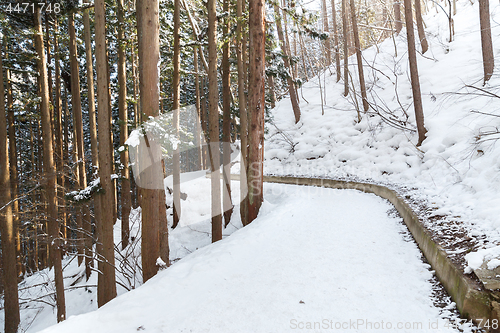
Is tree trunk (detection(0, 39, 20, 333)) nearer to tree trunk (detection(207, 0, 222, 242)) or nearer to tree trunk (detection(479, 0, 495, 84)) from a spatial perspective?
tree trunk (detection(207, 0, 222, 242))

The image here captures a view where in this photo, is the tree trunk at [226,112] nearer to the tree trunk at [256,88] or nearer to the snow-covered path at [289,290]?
the tree trunk at [256,88]

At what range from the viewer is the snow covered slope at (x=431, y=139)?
16.6 feet

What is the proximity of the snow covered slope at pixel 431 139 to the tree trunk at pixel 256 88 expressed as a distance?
4.00 metres

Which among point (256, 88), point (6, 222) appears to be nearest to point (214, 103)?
point (256, 88)

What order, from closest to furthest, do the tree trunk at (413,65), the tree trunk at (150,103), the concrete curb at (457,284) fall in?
1. the concrete curb at (457,284)
2. the tree trunk at (150,103)
3. the tree trunk at (413,65)

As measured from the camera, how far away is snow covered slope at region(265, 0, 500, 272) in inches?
199

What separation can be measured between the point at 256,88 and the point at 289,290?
5.54 meters

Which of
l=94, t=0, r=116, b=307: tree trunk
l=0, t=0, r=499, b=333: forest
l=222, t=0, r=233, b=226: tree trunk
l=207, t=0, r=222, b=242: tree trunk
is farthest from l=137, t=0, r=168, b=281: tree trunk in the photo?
l=222, t=0, r=233, b=226: tree trunk

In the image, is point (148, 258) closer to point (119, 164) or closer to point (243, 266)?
point (243, 266)

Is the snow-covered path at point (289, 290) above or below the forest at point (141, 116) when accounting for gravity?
below

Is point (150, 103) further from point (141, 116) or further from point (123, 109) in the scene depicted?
point (123, 109)

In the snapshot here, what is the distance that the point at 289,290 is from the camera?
3422 mm

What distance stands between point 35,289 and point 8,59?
10.3 metres

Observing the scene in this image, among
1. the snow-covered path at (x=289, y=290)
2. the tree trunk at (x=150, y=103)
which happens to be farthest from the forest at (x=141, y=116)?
the snow-covered path at (x=289, y=290)
